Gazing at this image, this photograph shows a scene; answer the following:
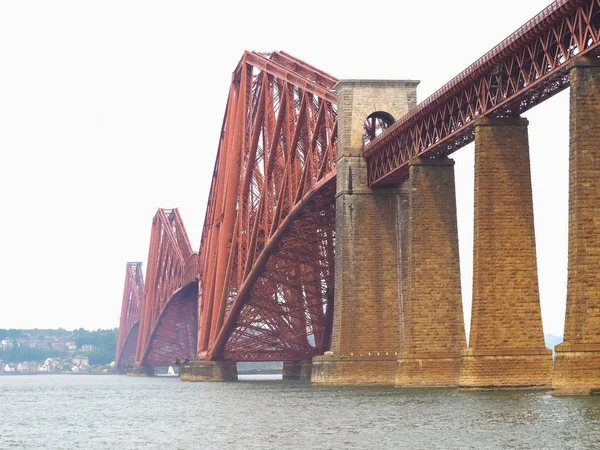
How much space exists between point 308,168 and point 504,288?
35.8 meters

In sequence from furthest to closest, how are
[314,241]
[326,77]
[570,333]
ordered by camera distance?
[314,241] → [326,77] → [570,333]

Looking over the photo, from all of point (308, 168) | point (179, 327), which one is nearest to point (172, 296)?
point (179, 327)

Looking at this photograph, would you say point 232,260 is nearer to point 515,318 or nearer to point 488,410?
point 515,318

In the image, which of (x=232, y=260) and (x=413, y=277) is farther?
(x=232, y=260)

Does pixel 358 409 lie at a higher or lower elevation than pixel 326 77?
lower

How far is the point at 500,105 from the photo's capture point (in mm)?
60656

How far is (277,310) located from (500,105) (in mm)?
52897

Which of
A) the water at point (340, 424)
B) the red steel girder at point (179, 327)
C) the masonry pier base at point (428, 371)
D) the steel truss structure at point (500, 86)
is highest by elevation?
the red steel girder at point (179, 327)

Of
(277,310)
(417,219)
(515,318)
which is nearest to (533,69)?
(515,318)

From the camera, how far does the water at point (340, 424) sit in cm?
4225

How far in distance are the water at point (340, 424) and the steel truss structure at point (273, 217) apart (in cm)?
2337

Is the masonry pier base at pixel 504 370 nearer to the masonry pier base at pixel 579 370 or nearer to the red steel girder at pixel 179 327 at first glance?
the masonry pier base at pixel 579 370

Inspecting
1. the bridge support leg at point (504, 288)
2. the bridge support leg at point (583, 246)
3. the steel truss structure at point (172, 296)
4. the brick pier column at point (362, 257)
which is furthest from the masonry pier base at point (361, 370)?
the steel truss structure at point (172, 296)

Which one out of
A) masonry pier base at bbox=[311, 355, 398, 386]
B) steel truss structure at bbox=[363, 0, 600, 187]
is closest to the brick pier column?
masonry pier base at bbox=[311, 355, 398, 386]
